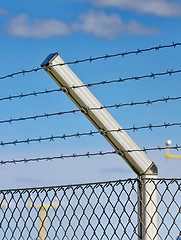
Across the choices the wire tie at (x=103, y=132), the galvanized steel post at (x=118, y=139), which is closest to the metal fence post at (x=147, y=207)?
the galvanized steel post at (x=118, y=139)

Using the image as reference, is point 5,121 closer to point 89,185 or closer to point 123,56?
point 89,185

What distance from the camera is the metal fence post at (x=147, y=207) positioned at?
14.1 feet

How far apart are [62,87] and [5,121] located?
82 centimetres

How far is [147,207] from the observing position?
4.32 metres

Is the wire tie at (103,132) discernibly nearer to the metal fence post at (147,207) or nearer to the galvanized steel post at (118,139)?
the galvanized steel post at (118,139)

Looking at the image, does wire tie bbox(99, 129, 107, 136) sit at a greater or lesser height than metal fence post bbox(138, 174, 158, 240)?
greater

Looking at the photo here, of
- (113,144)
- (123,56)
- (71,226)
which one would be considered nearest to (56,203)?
(71,226)

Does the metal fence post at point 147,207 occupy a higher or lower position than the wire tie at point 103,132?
lower

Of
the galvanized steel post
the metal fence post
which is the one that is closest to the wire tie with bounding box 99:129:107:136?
the galvanized steel post

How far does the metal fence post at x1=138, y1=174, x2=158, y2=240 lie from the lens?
14.1ft

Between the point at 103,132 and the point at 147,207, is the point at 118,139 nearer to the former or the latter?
the point at 103,132

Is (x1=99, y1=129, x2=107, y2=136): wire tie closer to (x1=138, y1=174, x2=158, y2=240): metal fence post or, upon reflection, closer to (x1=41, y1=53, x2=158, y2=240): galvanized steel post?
(x1=41, y1=53, x2=158, y2=240): galvanized steel post

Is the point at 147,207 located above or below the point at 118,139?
below

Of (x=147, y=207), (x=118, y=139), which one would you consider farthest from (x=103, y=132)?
(x=147, y=207)
